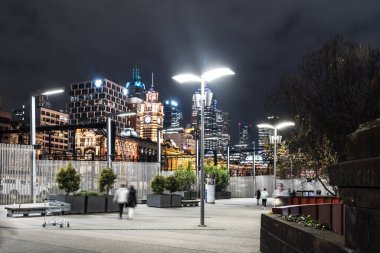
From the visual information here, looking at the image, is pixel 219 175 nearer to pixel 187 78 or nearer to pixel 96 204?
pixel 96 204

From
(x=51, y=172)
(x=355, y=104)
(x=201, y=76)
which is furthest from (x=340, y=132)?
(x=51, y=172)

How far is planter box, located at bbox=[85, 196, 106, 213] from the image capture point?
24688 mm

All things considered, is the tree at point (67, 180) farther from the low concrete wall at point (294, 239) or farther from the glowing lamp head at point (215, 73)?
the low concrete wall at point (294, 239)

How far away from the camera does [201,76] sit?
20.5 metres

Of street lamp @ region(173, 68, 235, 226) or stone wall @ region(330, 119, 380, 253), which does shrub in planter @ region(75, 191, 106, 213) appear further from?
stone wall @ region(330, 119, 380, 253)

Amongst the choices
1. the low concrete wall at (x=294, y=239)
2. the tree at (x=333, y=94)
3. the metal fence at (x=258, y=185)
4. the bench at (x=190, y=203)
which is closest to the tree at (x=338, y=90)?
the tree at (x=333, y=94)

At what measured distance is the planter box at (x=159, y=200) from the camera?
32.7 m

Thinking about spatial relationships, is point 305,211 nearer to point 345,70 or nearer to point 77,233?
point 77,233

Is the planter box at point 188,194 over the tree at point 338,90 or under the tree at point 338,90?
under

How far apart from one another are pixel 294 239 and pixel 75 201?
18.0 m

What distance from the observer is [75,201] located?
78.4 ft

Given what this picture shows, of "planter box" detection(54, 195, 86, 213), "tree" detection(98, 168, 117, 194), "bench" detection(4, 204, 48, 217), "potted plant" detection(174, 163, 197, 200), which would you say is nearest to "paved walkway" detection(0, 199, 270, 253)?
"bench" detection(4, 204, 48, 217)

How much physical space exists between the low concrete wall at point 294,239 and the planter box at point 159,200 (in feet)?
72.0

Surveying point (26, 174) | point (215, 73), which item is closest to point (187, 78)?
point (215, 73)
